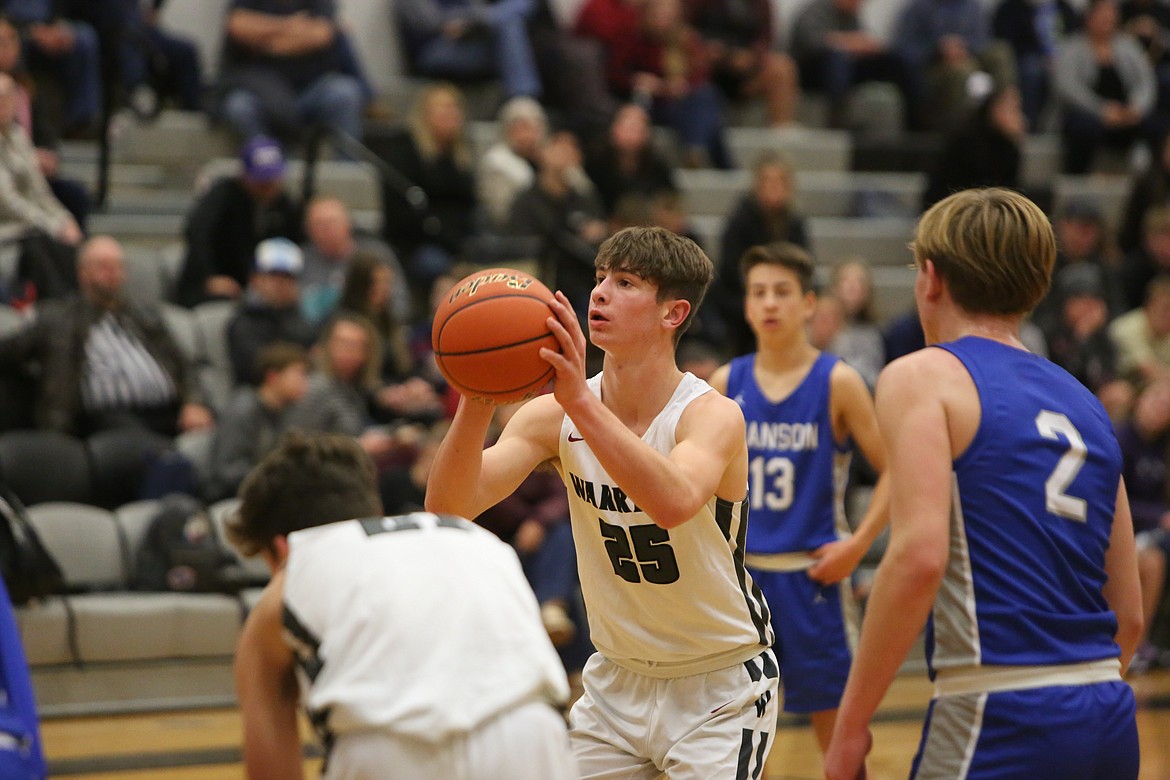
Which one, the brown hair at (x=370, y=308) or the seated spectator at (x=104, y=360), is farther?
the brown hair at (x=370, y=308)

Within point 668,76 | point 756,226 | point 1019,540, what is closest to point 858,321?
point 756,226

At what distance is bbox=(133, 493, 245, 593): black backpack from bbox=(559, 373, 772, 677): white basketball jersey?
4.76m

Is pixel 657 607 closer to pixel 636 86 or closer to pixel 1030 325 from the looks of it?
pixel 1030 325

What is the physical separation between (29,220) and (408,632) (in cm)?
770

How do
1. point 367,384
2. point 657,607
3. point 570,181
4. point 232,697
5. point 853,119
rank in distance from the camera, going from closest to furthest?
point 657,607 < point 232,697 < point 367,384 < point 570,181 < point 853,119

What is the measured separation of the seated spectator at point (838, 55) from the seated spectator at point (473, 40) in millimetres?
3024

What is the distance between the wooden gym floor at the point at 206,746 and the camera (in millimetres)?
6453

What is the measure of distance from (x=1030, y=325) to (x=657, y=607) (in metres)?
8.22

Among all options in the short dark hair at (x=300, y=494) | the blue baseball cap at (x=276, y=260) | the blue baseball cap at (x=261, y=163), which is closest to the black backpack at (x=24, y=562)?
the blue baseball cap at (x=276, y=260)

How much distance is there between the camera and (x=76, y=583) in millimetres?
8078

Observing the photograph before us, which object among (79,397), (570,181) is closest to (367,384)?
(79,397)

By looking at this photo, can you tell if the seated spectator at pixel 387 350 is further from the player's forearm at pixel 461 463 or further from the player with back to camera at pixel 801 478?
the player's forearm at pixel 461 463

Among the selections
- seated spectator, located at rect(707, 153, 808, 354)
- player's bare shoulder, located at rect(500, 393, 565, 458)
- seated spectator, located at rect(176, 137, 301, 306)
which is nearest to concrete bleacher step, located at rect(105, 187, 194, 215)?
seated spectator, located at rect(176, 137, 301, 306)

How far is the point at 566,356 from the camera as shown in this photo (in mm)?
3273
